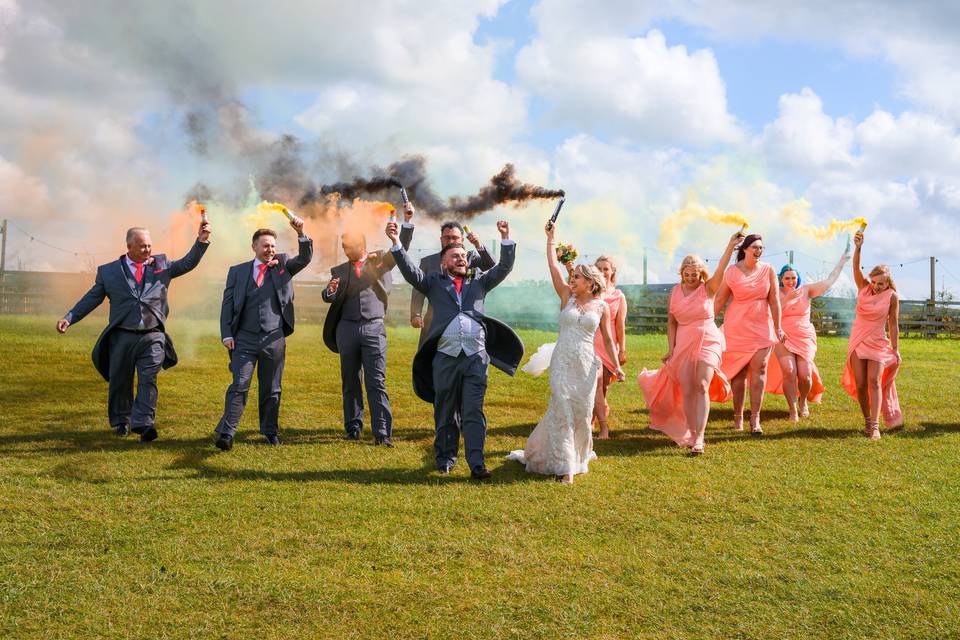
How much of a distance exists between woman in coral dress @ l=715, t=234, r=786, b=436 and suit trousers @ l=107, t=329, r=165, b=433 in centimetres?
686

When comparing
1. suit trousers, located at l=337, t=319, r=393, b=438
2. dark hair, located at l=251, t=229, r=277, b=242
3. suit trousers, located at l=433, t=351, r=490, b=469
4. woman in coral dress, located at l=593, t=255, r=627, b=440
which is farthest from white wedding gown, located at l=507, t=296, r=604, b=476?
dark hair, located at l=251, t=229, r=277, b=242

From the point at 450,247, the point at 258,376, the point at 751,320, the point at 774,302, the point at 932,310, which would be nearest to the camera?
the point at 450,247

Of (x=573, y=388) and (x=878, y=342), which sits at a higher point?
(x=878, y=342)

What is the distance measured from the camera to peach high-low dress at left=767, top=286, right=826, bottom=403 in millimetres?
11266

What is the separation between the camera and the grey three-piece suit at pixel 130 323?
30.0 feet

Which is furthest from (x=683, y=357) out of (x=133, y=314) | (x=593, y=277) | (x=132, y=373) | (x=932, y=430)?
(x=132, y=373)

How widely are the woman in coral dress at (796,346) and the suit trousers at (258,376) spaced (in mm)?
6740

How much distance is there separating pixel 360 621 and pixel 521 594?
3.11 feet

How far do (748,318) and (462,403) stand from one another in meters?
4.69

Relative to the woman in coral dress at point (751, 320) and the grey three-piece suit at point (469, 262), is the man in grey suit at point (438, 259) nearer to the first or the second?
the grey three-piece suit at point (469, 262)

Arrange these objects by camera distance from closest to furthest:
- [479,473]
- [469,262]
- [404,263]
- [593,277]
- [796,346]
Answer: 1. [479,473]
2. [404,263]
3. [593,277]
4. [469,262]
5. [796,346]

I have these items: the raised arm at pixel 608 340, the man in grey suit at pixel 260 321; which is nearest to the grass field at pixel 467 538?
the man in grey suit at pixel 260 321

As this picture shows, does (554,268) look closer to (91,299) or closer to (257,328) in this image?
(257,328)

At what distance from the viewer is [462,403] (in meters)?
7.46
